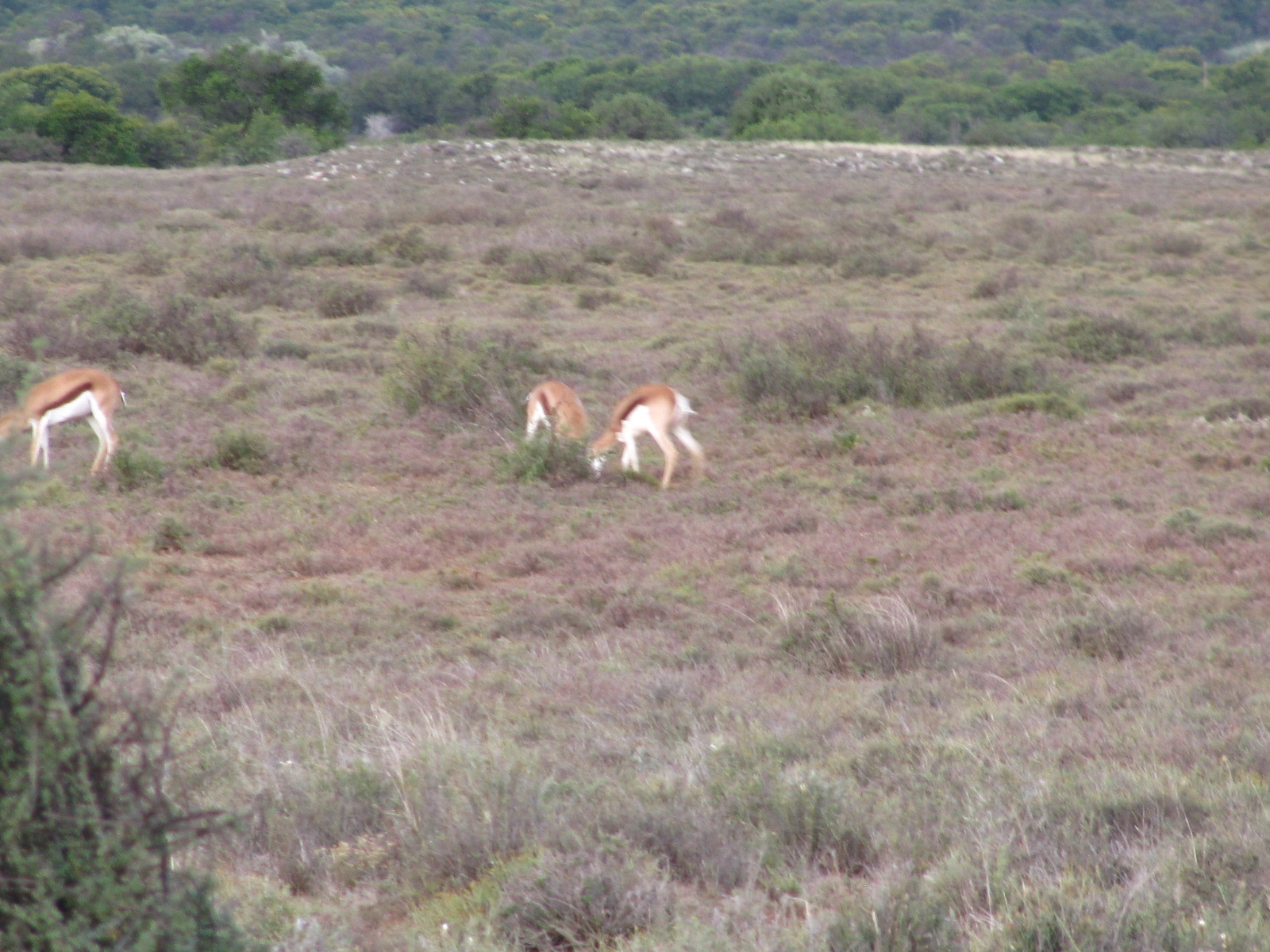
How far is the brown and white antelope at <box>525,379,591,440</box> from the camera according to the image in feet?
31.8

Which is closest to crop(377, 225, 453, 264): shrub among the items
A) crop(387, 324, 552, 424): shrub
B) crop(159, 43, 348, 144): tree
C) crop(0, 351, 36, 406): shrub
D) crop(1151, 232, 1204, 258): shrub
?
crop(387, 324, 552, 424): shrub

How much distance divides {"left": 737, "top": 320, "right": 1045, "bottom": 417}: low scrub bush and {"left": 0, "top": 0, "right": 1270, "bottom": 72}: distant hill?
74423 millimetres

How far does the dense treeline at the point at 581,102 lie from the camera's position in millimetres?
44188

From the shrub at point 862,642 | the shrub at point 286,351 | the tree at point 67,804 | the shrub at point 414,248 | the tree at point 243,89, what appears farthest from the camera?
the tree at point 243,89

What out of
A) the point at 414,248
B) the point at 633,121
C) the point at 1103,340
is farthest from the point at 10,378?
the point at 633,121

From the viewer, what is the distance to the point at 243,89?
49844 mm

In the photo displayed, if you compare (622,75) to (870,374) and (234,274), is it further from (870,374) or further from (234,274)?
(870,374)

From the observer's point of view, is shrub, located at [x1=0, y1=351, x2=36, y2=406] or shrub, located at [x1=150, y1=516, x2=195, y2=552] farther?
shrub, located at [x1=0, y1=351, x2=36, y2=406]

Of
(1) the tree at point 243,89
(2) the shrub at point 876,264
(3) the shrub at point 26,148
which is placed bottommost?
(2) the shrub at point 876,264

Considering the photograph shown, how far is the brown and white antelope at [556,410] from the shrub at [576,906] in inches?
253

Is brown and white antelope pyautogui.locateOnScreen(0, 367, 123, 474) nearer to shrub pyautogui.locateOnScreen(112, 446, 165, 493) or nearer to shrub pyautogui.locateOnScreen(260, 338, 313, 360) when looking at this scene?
shrub pyautogui.locateOnScreen(112, 446, 165, 493)

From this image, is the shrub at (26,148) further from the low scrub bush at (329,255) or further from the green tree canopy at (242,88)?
the low scrub bush at (329,255)

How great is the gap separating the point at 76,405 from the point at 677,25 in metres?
98.0

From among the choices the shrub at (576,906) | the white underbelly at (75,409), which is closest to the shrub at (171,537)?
the white underbelly at (75,409)
